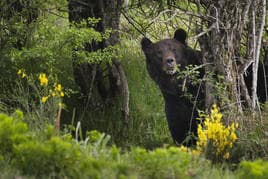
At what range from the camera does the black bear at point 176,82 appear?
9531mm

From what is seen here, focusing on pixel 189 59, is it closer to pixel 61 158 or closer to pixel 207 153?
pixel 207 153

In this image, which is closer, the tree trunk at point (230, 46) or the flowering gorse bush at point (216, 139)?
the flowering gorse bush at point (216, 139)

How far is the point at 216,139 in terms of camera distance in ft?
21.4

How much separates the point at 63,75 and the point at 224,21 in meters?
3.66

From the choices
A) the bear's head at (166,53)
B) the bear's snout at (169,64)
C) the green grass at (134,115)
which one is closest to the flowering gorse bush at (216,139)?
the bear's snout at (169,64)

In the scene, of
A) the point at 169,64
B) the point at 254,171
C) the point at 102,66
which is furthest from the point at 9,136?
the point at 102,66

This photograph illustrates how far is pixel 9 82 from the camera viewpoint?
9742 mm

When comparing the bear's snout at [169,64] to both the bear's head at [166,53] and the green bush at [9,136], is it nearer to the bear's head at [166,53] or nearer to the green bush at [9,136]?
the bear's head at [166,53]

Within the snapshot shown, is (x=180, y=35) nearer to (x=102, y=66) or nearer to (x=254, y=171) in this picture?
(x=102, y=66)

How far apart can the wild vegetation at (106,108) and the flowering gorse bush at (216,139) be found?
11 mm

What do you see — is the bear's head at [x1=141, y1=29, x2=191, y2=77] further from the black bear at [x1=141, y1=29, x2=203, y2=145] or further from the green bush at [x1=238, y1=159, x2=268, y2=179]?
the green bush at [x1=238, y1=159, x2=268, y2=179]

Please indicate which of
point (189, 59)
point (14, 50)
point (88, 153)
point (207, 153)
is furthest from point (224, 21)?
point (88, 153)

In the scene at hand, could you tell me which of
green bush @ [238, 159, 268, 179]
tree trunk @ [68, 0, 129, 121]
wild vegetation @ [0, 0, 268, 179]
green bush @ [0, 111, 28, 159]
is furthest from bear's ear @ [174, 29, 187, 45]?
green bush @ [238, 159, 268, 179]

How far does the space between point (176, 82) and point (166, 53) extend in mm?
442
